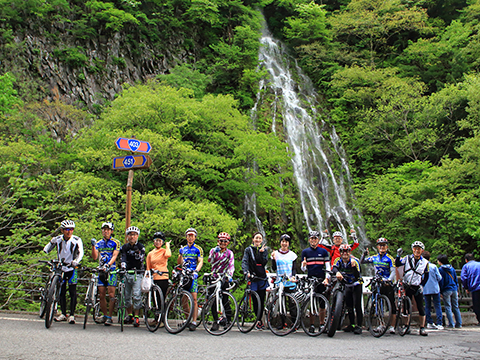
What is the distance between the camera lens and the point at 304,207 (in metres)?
19.6

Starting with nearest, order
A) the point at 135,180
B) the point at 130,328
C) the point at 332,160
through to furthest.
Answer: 1. the point at 130,328
2. the point at 135,180
3. the point at 332,160

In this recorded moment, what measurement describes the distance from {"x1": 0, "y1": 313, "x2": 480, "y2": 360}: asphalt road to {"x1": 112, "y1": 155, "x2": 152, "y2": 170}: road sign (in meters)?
3.30

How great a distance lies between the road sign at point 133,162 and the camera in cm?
762

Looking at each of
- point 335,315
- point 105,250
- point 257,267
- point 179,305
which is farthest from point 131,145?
point 335,315

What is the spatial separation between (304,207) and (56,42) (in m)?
18.4

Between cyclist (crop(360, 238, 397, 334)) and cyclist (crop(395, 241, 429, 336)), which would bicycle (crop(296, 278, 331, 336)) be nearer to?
cyclist (crop(360, 238, 397, 334))

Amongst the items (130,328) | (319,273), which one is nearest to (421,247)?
(319,273)

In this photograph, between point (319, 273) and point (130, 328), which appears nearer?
point (130, 328)

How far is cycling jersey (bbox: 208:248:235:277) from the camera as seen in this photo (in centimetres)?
667

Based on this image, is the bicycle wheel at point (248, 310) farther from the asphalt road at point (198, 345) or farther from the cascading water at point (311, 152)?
the cascading water at point (311, 152)

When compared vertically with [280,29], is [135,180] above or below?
below

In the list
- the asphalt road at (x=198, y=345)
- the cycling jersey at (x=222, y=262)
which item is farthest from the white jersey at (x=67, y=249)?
the cycling jersey at (x=222, y=262)

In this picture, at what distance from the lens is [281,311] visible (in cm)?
640

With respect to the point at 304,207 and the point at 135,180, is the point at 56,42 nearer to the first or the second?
the point at 135,180
